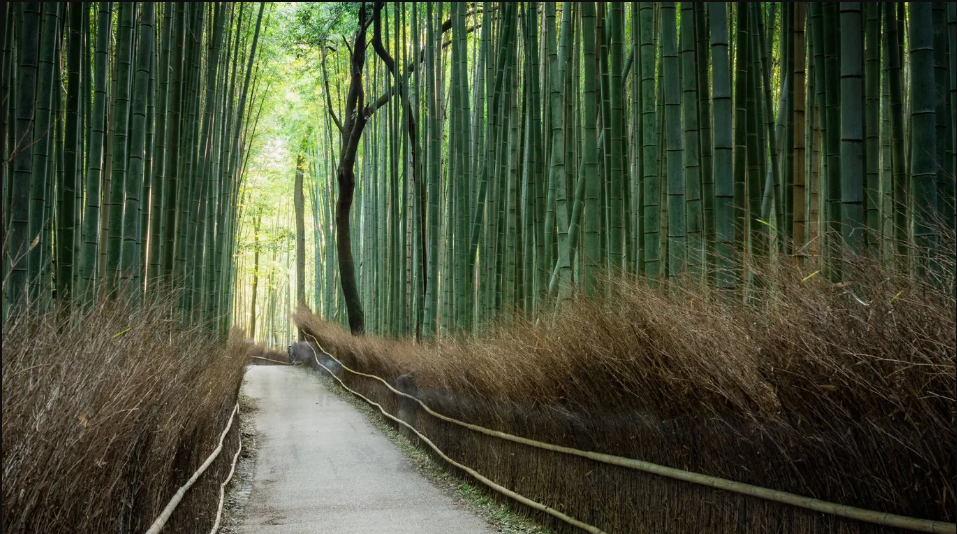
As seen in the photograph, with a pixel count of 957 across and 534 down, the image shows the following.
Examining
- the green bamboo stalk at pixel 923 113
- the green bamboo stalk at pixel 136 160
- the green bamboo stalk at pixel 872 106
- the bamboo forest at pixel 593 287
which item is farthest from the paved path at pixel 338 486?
the green bamboo stalk at pixel 923 113

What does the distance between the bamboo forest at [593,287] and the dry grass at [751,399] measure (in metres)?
0.01

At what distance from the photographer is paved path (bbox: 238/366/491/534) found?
14.5 ft

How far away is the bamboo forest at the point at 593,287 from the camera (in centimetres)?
209

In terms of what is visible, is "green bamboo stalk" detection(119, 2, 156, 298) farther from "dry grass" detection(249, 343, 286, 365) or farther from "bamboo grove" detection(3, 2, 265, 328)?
"dry grass" detection(249, 343, 286, 365)

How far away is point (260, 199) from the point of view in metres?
21.6

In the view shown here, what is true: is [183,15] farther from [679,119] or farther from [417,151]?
[417,151]

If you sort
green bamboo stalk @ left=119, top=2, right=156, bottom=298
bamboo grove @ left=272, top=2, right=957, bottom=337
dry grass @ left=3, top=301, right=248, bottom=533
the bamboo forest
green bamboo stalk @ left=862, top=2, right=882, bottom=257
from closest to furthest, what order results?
1. dry grass @ left=3, top=301, right=248, bottom=533
2. the bamboo forest
3. bamboo grove @ left=272, top=2, right=957, bottom=337
4. green bamboo stalk @ left=862, top=2, right=882, bottom=257
5. green bamboo stalk @ left=119, top=2, right=156, bottom=298

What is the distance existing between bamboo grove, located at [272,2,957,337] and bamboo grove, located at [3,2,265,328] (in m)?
2.25

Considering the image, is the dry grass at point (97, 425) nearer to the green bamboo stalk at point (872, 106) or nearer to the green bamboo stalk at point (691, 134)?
the green bamboo stalk at point (691, 134)

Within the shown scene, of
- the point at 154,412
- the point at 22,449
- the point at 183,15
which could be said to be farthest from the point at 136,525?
the point at 183,15

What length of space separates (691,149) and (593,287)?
1.20m

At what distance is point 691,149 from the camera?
143 inches

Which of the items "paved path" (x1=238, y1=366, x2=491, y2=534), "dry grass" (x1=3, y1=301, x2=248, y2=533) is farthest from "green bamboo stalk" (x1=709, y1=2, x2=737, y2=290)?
"dry grass" (x1=3, y1=301, x2=248, y2=533)

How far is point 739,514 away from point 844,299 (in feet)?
2.70
